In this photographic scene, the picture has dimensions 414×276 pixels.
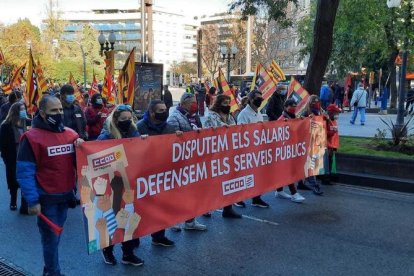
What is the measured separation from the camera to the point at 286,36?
58.1 m

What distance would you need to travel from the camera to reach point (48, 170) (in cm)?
421

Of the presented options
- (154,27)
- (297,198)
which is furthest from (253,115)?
(154,27)

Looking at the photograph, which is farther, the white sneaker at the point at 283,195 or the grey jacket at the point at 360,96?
the grey jacket at the point at 360,96

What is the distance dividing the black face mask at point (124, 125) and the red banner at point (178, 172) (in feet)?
0.66

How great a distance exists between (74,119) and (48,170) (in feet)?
13.1

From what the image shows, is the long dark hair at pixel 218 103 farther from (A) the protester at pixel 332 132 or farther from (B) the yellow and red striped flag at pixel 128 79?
(B) the yellow and red striped flag at pixel 128 79

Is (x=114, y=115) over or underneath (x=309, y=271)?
over

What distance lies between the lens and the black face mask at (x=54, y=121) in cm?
420

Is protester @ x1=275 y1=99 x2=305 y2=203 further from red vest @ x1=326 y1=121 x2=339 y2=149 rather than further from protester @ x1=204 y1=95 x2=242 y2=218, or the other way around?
protester @ x1=204 y1=95 x2=242 y2=218

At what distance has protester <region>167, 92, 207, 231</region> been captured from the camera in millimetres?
6199

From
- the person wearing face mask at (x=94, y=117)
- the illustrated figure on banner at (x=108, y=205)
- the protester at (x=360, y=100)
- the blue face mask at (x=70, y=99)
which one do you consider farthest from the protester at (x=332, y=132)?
the protester at (x=360, y=100)

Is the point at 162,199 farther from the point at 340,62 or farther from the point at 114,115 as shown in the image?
the point at 340,62

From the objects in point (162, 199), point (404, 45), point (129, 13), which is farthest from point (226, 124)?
point (129, 13)

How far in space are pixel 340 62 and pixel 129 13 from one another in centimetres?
13879
